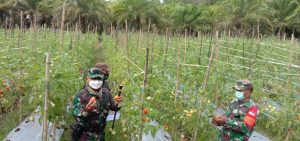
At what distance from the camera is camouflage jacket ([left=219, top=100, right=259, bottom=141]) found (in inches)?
138

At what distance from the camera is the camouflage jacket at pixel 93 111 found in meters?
3.65

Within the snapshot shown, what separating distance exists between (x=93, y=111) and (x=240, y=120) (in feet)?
4.68

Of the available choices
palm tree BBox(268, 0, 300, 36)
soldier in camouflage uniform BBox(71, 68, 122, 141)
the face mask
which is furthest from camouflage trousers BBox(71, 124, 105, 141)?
palm tree BBox(268, 0, 300, 36)

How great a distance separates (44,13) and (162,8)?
10178 millimetres

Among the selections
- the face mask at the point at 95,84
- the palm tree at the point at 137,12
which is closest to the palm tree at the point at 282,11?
the palm tree at the point at 137,12

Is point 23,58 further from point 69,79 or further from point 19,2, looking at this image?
point 19,2

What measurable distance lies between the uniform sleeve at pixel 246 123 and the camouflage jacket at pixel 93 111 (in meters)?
1.18

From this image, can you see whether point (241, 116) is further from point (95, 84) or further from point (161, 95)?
point (161, 95)

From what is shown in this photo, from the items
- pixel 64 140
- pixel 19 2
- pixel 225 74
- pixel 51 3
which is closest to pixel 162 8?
pixel 51 3

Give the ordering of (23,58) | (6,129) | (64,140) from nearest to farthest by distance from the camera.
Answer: (64,140)
(6,129)
(23,58)

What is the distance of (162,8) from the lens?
33094mm

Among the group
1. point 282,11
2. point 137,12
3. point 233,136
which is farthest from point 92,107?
point 137,12

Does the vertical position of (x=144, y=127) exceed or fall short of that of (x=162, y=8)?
it falls short

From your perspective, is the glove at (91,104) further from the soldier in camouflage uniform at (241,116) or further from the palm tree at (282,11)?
the palm tree at (282,11)
